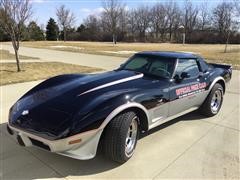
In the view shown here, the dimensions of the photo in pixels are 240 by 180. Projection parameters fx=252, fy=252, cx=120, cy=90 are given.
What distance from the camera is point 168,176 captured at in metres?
3.05

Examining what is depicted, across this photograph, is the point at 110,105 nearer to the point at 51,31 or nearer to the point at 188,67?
the point at 188,67

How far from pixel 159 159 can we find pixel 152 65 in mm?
1678

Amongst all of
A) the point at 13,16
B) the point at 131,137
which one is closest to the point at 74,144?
the point at 131,137

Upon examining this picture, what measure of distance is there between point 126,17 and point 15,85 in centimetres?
6633

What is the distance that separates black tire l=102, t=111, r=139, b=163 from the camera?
305 centimetres

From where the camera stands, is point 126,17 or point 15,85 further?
point 126,17

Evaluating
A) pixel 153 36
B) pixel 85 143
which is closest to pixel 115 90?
pixel 85 143

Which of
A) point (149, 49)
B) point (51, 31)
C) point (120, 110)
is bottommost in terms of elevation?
point (120, 110)

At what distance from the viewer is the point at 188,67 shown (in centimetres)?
455

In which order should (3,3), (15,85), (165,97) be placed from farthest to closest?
(3,3), (15,85), (165,97)

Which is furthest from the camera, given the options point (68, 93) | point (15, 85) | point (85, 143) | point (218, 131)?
point (15, 85)

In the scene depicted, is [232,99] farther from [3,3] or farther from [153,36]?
[153,36]

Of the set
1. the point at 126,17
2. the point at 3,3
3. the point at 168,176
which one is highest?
the point at 126,17

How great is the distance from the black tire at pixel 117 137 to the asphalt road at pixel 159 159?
0.20m
